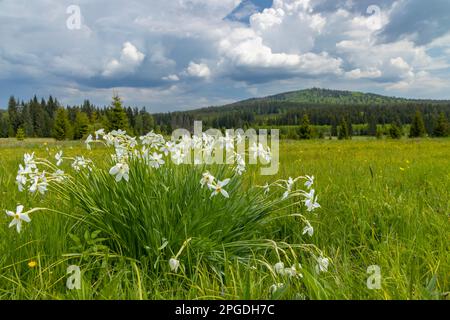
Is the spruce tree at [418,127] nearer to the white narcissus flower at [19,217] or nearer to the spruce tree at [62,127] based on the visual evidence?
the spruce tree at [62,127]

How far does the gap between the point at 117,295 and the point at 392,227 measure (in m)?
2.43

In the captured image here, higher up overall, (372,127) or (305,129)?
(372,127)

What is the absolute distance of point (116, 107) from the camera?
39.4 metres

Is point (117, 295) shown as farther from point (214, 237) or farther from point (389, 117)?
point (389, 117)

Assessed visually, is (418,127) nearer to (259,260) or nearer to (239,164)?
(239,164)

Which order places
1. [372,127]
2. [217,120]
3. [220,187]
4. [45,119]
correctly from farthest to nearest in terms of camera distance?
[372,127] < [45,119] < [217,120] < [220,187]

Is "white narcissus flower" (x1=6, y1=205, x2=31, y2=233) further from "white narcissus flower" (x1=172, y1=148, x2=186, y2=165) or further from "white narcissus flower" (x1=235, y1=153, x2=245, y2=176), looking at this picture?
"white narcissus flower" (x1=235, y1=153, x2=245, y2=176)

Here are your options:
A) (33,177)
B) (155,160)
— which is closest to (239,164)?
(155,160)

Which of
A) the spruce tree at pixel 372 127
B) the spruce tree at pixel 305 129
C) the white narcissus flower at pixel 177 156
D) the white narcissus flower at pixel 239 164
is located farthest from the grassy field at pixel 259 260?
the spruce tree at pixel 372 127

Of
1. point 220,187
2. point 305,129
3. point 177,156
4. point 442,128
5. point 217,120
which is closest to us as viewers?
point 220,187

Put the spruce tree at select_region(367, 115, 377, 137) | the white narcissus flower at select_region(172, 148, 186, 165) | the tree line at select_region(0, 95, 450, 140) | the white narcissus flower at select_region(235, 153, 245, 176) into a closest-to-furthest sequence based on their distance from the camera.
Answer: the white narcissus flower at select_region(172, 148, 186, 165), the white narcissus flower at select_region(235, 153, 245, 176), the tree line at select_region(0, 95, 450, 140), the spruce tree at select_region(367, 115, 377, 137)

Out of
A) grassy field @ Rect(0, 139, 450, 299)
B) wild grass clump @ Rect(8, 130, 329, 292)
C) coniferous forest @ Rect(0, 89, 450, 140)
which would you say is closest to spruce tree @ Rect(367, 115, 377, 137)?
coniferous forest @ Rect(0, 89, 450, 140)
